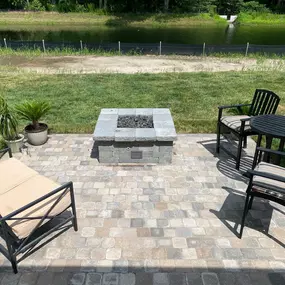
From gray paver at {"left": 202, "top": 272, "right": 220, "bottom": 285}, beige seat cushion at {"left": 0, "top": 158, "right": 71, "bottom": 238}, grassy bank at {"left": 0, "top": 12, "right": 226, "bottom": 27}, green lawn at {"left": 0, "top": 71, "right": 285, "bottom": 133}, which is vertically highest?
beige seat cushion at {"left": 0, "top": 158, "right": 71, "bottom": 238}

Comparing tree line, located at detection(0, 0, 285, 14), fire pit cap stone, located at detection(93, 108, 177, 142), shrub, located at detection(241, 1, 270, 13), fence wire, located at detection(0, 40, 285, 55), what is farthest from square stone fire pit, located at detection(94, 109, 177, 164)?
shrub, located at detection(241, 1, 270, 13)

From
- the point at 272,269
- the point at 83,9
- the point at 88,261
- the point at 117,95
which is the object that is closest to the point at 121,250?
the point at 88,261

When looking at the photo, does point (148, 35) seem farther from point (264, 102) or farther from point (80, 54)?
point (264, 102)

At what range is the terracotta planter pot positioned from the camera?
16.1 ft

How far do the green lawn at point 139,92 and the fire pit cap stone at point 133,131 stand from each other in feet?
2.78

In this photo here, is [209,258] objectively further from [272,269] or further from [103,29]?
[103,29]

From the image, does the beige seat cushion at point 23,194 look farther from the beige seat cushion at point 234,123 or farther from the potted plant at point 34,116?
the beige seat cushion at point 234,123

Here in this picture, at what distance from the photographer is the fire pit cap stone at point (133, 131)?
4270mm

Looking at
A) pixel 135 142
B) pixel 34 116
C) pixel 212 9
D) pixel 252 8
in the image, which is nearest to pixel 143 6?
pixel 212 9

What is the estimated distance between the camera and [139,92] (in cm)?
801

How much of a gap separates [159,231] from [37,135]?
2919mm

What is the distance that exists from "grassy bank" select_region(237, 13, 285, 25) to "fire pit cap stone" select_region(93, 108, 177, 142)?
1320 inches

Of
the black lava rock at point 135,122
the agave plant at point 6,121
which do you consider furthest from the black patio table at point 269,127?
the agave plant at point 6,121

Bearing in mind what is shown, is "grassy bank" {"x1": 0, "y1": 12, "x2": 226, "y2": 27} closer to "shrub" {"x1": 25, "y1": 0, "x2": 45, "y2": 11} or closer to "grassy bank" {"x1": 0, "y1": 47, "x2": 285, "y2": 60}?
"shrub" {"x1": 25, "y1": 0, "x2": 45, "y2": 11}
